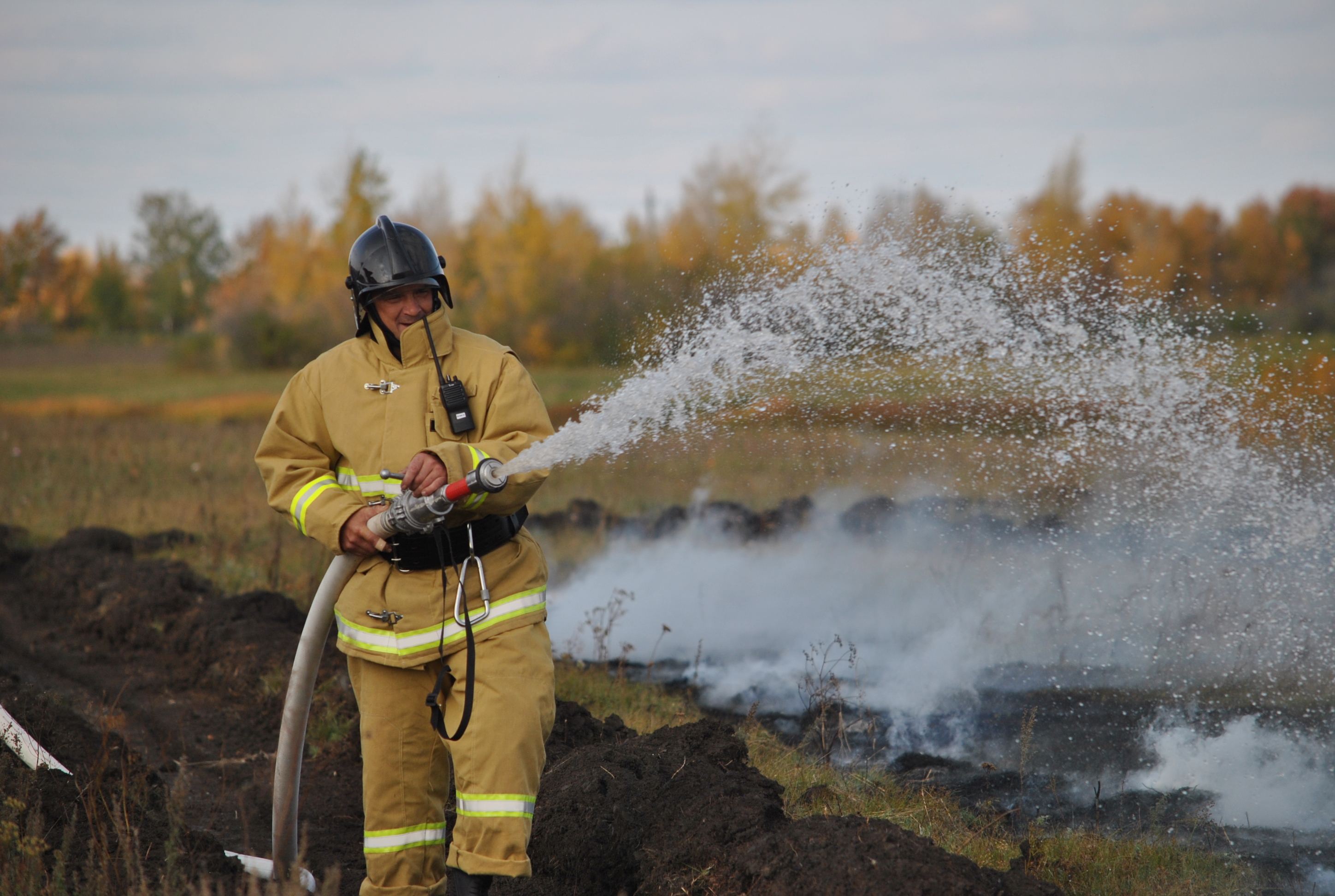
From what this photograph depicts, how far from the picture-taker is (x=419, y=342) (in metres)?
3.29

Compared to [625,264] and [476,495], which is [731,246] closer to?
[476,495]

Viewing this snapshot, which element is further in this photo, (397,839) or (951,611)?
(951,611)

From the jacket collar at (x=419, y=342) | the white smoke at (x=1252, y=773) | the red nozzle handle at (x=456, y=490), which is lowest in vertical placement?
the white smoke at (x=1252, y=773)

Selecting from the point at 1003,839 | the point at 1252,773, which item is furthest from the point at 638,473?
the point at 1003,839

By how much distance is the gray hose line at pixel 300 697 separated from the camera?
10.8ft

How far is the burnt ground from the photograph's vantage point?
119 inches

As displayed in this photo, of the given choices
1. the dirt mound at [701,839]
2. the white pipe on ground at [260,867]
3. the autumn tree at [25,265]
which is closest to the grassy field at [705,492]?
the dirt mound at [701,839]

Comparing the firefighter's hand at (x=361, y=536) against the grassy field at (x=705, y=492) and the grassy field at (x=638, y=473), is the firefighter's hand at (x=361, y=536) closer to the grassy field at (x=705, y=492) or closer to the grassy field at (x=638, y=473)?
the grassy field at (x=638, y=473)

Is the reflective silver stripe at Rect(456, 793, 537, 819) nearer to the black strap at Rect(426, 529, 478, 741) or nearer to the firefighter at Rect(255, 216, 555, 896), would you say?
the firefighter at Rect(255, 216, 555, 896)

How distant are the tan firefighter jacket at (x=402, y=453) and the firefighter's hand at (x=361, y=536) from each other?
0.09 feet

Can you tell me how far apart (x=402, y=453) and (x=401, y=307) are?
21.5 inches

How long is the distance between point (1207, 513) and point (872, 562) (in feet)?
8.88

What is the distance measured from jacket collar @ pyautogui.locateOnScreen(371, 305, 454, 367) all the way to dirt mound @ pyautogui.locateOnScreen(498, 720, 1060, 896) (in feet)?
5.96

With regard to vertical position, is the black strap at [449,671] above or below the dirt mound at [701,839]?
above
